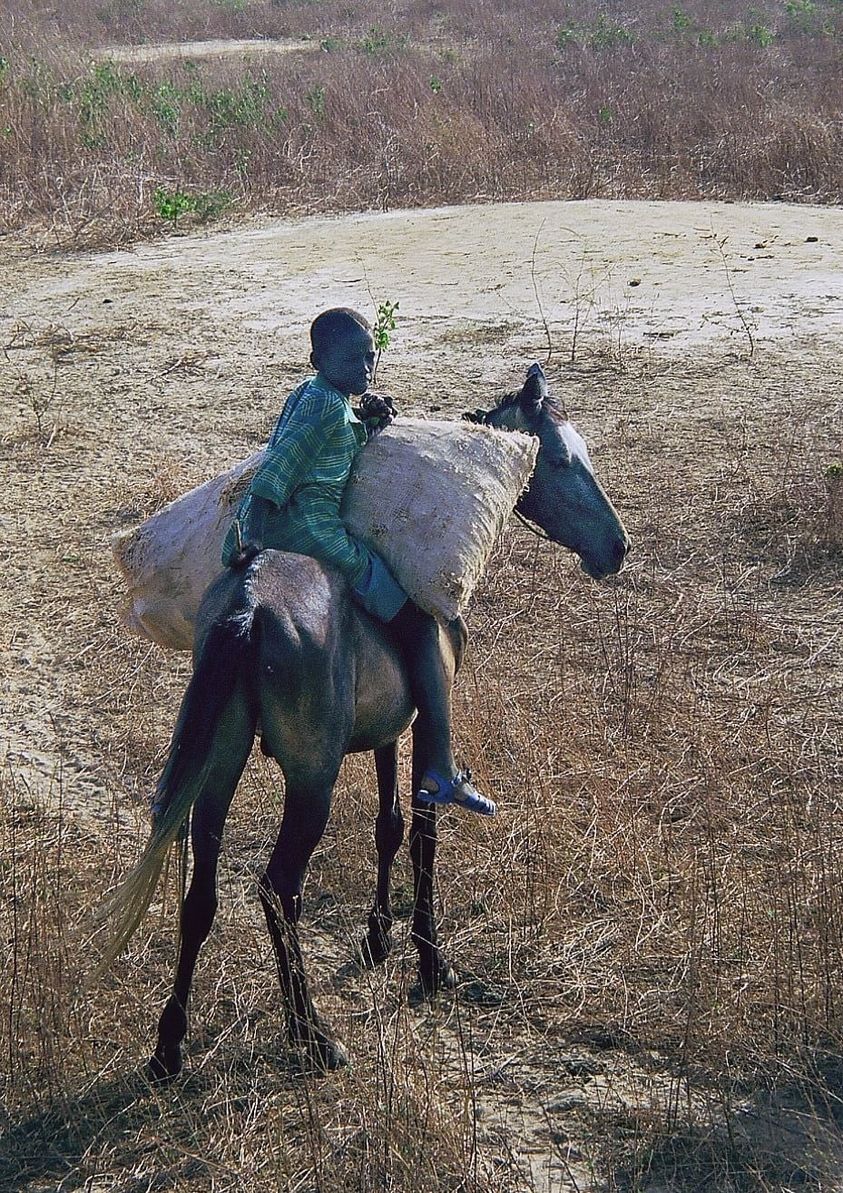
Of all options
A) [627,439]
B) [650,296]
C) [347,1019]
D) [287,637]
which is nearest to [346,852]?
[347,1019]

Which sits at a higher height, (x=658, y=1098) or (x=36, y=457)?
(x=658, y=1098)

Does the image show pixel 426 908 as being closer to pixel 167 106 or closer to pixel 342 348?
pixel 342 348

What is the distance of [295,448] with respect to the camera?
12.5 feet

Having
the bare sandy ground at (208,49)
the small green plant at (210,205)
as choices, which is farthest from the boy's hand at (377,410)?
Answer: the bare sandy ground at (208,49)

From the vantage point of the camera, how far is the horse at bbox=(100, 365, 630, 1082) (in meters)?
3.34

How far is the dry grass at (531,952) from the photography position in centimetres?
324

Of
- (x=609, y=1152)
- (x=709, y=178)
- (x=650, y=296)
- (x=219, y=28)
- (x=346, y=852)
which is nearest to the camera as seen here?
(x=609, y=1152)

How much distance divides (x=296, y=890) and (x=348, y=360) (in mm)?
1428

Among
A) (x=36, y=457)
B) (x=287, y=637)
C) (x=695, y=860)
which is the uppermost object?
(x=287, y=637)

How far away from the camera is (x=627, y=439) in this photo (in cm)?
854

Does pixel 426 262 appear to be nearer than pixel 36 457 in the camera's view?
No

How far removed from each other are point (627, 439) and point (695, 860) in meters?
4.54

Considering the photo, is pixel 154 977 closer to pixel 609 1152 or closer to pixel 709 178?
pixel 609 1152

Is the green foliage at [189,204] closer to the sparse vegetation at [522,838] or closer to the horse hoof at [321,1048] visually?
→ the sparse vegetation at [522,838]
